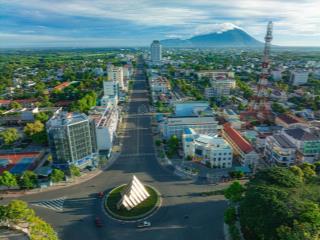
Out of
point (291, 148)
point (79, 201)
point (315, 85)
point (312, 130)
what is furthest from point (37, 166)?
point (315, 85)

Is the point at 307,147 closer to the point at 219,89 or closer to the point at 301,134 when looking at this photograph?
the point at 301,134

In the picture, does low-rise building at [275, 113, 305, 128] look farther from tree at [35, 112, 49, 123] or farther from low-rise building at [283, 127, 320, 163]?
tree at [35, 112, 49, 123]

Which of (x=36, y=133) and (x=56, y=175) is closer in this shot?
(x=56, y=175)

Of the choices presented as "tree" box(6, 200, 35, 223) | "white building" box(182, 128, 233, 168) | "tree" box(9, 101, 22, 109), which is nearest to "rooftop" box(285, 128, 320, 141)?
"white building" box(182, 128, 233, 168)

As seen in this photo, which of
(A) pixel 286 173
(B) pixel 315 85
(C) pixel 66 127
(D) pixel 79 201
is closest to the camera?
(A) pixel 286 173

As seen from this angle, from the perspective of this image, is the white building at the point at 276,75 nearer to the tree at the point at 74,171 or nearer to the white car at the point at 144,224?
the tree at the point at 74,171

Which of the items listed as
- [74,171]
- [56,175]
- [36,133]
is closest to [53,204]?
[56,175]

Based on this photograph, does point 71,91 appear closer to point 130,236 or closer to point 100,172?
point 100,172

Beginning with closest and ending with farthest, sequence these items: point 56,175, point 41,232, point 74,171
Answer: point 41,232 < point 56,175 < point 74,171
